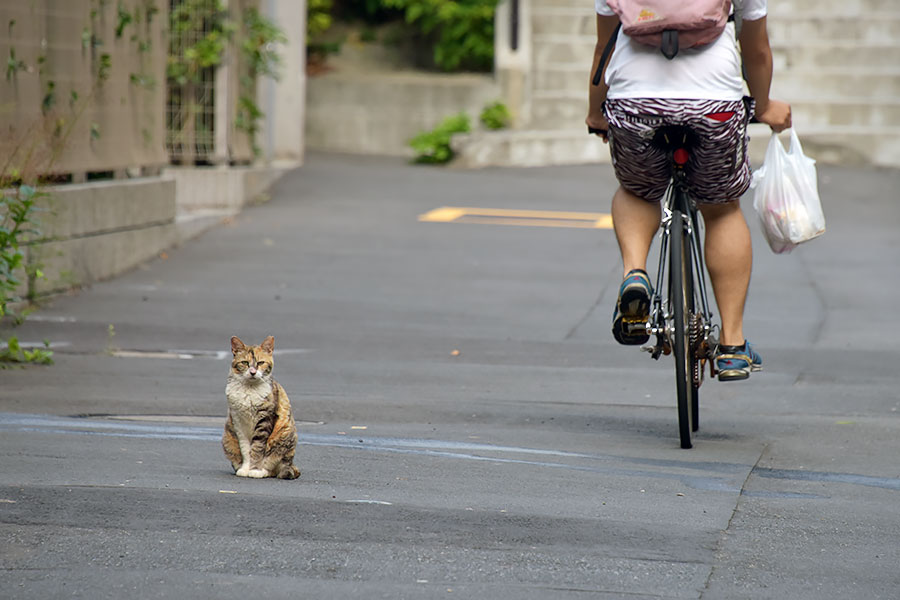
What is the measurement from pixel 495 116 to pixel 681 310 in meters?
14.9

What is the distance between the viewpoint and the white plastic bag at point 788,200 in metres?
5.35

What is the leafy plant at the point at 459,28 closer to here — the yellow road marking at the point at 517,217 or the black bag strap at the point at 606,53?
the yellow road marking at the point at 517,217

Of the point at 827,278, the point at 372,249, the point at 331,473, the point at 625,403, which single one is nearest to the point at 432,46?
the point at 372,249

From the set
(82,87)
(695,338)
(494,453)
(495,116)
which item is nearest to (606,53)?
(695,338)

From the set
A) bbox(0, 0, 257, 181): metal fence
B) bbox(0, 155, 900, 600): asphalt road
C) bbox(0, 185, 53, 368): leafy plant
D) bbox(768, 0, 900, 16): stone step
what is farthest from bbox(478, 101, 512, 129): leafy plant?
bbox(0, 185, 53, 368): leafy plant

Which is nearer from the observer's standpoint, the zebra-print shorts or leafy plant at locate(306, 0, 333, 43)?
the zebra-print shorts

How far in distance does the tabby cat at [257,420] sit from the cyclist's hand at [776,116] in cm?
226

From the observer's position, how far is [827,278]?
10820 millimetres

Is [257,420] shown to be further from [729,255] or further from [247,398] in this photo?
[729,255]

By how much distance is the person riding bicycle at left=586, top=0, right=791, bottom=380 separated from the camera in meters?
4.83

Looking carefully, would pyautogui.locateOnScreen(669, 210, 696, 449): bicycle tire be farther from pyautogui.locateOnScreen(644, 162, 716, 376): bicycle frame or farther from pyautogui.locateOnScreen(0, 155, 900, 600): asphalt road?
pyautogui.locateOnScreen(0, 155, 900, 600): asphalt road

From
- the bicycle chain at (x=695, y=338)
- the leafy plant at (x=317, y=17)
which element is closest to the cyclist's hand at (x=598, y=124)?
the bicycle chain at (x=695, y=338)

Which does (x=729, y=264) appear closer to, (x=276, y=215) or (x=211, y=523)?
(x=211, y=523)

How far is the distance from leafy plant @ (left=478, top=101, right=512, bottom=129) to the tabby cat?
15580 millimetres
